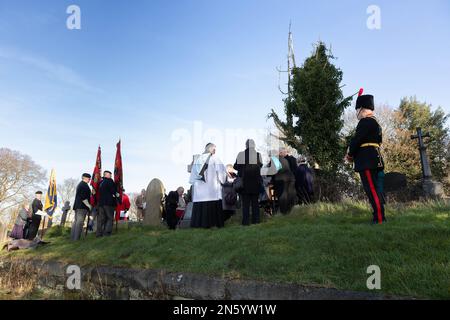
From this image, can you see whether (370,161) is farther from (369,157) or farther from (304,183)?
(304,183)

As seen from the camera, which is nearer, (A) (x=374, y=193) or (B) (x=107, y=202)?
(A) (x=374, y=193)

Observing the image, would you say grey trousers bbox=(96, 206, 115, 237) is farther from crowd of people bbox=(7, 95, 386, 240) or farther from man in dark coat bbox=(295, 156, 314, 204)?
man in dark coat bbox=(295, 156, 314, 204)

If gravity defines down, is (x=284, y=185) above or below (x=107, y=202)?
above

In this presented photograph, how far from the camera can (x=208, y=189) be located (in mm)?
8820

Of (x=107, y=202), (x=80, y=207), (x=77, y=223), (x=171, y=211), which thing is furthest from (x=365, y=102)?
(x=77, y=223)

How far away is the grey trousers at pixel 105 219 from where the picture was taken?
10.5 m

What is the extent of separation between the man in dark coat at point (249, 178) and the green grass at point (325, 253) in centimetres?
95

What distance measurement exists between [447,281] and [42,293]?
7.34 m

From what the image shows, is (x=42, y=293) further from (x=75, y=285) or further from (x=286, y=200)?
(x=286, y=200)

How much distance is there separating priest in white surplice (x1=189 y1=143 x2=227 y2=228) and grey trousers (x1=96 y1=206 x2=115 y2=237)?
322cm

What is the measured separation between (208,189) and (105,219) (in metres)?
4.37

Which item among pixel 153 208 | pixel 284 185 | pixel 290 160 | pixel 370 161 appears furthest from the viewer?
pixel 153 208
